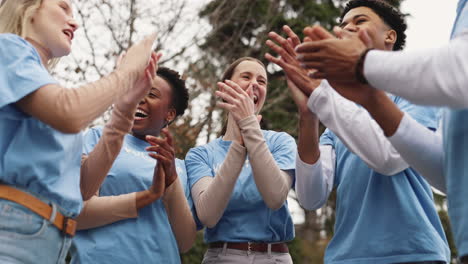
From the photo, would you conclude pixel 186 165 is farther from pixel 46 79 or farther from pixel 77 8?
pixel 77 8

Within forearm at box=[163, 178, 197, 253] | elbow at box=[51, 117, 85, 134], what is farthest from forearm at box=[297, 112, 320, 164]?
elbow at box=[51, 117, 85, 134]

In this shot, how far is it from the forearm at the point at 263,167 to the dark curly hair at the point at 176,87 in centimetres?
73

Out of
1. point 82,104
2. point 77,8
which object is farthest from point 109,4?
point 82,104

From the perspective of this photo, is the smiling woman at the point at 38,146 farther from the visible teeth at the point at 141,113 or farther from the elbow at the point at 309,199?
the elbow at the point at 309,199

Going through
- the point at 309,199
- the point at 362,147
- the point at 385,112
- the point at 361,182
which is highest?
the point at 385,112

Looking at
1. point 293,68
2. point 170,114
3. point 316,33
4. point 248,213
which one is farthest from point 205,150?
point 316,33

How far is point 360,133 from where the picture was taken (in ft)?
7.78

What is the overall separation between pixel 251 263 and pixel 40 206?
4.17 ft

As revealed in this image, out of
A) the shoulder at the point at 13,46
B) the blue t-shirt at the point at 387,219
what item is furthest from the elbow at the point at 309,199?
the shoulder at the point at 13,46

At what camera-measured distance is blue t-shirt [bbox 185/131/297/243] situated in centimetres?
313

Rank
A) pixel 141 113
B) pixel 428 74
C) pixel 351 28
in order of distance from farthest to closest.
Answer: pixel 141 113
pixel 351 28
pixel 428 74

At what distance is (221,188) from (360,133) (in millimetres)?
937

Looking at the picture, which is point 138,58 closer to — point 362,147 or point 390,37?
point 362,147

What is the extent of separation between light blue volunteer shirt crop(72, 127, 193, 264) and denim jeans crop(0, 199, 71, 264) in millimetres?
585
